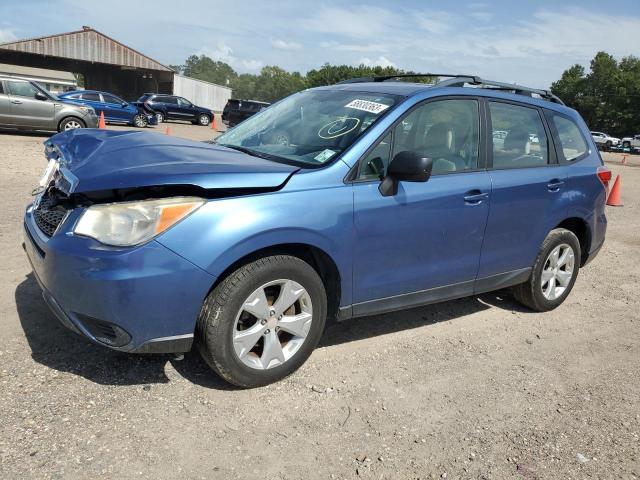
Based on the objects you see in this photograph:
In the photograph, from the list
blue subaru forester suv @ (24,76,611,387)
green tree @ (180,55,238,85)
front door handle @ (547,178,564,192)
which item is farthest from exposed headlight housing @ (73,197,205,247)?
green tree @ (180,55,238,85)

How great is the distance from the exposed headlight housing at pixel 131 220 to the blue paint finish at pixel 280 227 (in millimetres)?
46

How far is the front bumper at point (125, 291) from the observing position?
265 centimetres

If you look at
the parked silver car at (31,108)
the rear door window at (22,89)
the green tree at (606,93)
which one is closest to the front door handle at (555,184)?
the parked silver car at (31,108)

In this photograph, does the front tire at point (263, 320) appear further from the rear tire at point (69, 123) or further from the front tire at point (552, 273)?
the rear tire at point (69, 123)

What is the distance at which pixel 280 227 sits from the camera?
9.80 feet

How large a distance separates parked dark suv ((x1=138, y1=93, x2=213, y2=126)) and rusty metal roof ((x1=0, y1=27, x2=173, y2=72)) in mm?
15555

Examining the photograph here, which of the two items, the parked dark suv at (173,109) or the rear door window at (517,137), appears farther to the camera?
the parked dark suv at (173,109)

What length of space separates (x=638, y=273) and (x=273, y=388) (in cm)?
530

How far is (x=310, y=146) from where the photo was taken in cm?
363

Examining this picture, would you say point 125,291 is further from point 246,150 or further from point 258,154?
point 246,150

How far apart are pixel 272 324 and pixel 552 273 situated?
2.93m

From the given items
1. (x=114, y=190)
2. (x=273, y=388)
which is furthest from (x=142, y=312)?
(x=273, y=388)

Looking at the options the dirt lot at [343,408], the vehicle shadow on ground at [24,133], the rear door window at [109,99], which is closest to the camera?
the dirt lot at [343,408]

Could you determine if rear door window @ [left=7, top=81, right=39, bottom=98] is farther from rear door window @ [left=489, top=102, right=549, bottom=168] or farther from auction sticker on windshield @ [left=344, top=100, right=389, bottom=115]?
rear door window @ [left=489, top=102, right=549, bottom=168]
